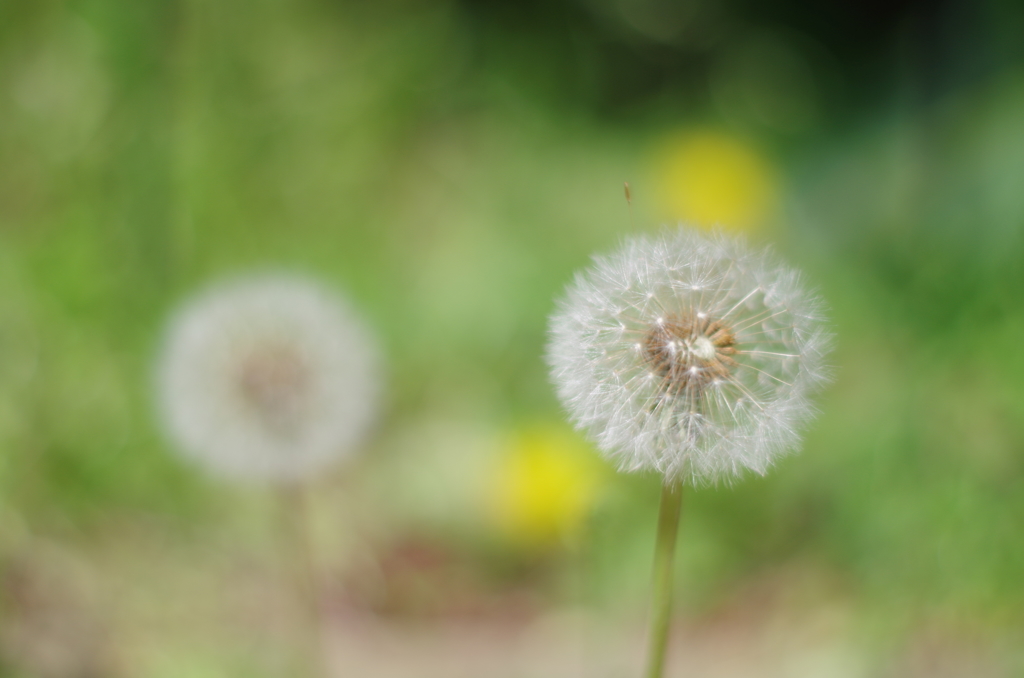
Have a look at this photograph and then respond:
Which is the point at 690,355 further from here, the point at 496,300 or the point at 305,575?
the point at 496,300

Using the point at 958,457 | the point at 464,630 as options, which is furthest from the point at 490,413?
the point at 958,457

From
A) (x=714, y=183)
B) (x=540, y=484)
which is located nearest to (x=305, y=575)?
(x=540, y=484)

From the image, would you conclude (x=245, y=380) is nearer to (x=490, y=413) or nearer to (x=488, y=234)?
(x=490, y=413)

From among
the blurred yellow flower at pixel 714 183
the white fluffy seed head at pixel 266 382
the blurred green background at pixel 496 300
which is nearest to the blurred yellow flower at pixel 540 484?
the blurred green background at pixel 496 300

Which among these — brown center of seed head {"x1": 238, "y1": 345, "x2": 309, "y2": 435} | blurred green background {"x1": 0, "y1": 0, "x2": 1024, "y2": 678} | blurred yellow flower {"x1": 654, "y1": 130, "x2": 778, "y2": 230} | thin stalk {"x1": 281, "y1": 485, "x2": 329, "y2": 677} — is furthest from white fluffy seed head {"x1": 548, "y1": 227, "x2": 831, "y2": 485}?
blurred yellow flower {"x1": 654, "y1": 130, "x2": 778, "y2": 230}

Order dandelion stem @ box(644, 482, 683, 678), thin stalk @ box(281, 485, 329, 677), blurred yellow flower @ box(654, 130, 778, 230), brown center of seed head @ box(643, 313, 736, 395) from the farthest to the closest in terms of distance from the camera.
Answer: blurred yellow flower @ box(654, 130, 778, 230) → thin stalk @ box(281, 485, 329, 677) → brown center of seed head @ box(643, 313, 736, 395) → dandelion stem @ box(644, 482, 683, 678)

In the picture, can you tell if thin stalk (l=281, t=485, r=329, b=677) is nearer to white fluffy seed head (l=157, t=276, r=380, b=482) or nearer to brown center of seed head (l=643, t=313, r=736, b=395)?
white fluffy seed head (l=157, t=276, r=380, b=482)
